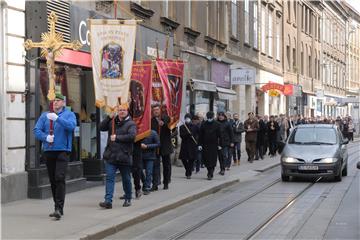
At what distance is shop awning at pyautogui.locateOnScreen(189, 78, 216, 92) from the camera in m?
21.4

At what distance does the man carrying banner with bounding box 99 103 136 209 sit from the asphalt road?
35.6 inches

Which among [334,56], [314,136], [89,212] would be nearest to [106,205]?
[89,212]

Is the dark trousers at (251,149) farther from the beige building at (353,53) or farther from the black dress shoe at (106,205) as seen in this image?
the beige building at (353,53)

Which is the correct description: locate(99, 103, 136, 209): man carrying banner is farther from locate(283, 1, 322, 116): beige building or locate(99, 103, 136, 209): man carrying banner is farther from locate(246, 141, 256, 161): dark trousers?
locate(283, 1, 322, 116): beige building

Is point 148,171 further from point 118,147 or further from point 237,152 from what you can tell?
point 237,152

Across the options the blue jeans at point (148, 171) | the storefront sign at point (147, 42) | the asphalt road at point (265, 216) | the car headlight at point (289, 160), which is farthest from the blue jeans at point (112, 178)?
the storefront sign at point (147, 42)

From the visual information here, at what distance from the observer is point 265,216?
10.5 meters

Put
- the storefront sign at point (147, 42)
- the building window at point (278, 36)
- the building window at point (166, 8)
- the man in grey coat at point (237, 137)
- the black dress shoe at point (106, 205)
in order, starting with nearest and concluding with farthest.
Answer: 1. the black dress shoe at point (106, 205)
2. the storefront sign at point (147, 42)
3. the building window at point (166, 8)
4. the man in grey coat at point (237, 137)
5. the building window at point (278, 36)

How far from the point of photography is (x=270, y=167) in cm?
2119

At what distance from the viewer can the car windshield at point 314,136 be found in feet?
54.9

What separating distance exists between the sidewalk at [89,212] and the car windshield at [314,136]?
3034 mm

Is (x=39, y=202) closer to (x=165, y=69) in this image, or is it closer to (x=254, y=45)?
(x=165, y=69)

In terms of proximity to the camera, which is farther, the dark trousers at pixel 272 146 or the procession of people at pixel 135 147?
the dark trousers at pixel 272 146

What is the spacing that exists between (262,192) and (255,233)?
209 inches
